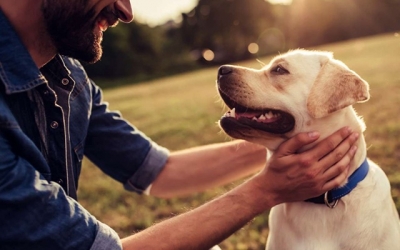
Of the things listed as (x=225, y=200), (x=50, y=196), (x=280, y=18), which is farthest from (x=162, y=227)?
(x=280, y=18)

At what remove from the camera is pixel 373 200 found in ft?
8.81

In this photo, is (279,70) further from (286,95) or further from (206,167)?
(206,167)

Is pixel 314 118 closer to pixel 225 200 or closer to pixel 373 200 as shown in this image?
pixel 373 200

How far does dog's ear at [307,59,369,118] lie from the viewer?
8.70 feet

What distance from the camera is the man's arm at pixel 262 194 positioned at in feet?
7.50

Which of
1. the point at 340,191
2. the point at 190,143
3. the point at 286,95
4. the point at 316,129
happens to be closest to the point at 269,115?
the point at 286,95

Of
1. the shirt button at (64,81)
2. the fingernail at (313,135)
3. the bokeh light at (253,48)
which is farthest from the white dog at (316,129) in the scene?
the bokeh light at (253,48)

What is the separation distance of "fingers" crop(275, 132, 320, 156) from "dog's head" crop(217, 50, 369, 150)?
0.15m

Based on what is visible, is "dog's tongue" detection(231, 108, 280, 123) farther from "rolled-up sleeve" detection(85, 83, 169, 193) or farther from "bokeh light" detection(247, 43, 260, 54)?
"bokeh light" detection(247, 43, 260, 54)

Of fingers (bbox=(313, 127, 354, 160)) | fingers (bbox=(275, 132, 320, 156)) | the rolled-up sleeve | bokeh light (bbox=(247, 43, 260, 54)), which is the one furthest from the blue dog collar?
bokeh light (bbox=(247, 43, 260, 54))

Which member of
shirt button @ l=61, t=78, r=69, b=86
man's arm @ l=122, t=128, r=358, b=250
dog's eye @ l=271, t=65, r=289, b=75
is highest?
shirt button @ l=61, t=78, r=69, b=86

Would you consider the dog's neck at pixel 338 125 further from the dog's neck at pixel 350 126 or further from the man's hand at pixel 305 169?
the man's hand at pixel 305 169

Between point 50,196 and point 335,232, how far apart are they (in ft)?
5.32

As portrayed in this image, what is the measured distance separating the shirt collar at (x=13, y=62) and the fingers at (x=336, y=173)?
1614 mm
